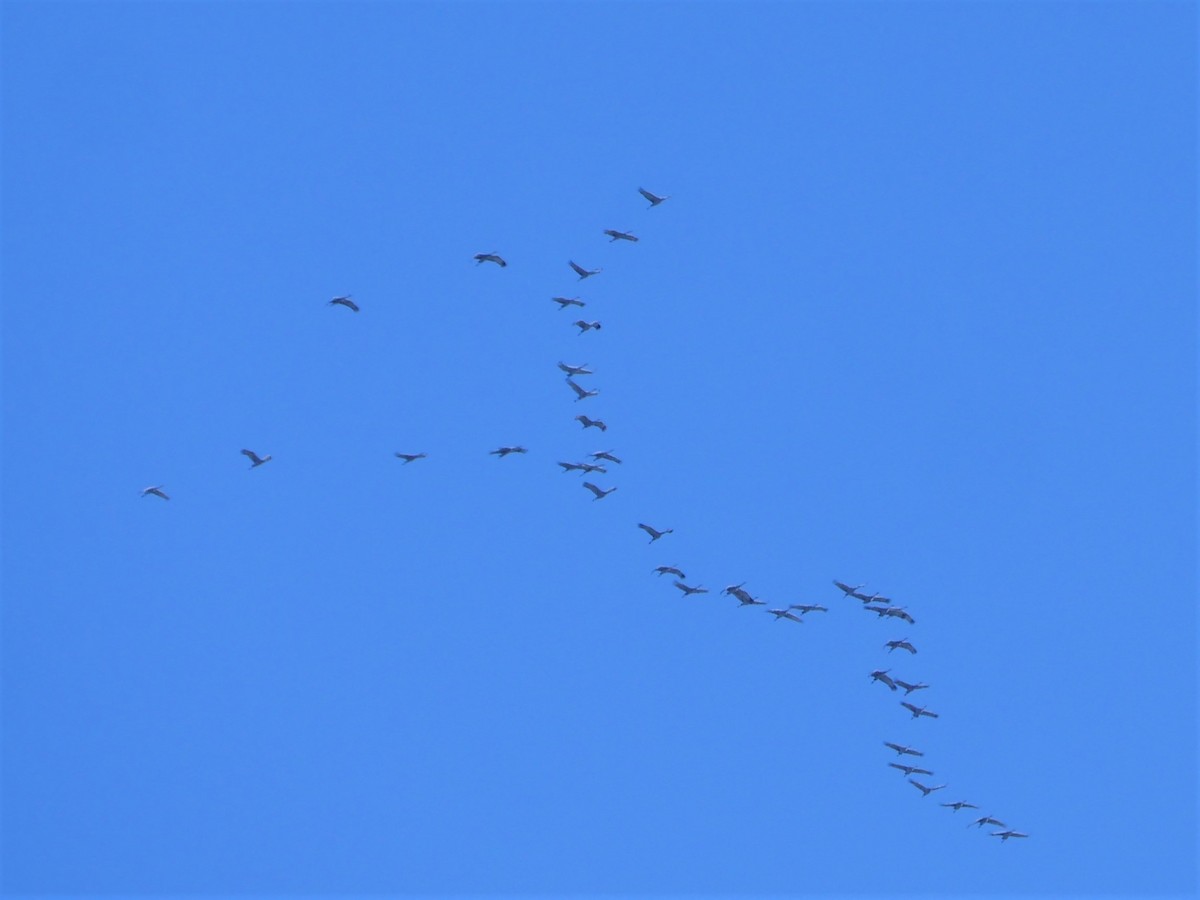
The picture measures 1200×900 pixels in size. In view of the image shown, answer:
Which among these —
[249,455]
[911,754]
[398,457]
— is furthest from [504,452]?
[911,754]

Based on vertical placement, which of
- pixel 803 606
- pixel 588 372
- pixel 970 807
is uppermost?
pixel 588 372

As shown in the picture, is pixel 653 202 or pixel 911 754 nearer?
pixel 653 202

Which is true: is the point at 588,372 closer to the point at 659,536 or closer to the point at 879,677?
the point at 659,536

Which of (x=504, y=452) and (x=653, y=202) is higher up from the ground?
(x=653, y=202)

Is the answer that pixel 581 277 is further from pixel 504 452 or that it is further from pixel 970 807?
pixel 970 807

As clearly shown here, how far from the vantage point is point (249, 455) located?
321ft

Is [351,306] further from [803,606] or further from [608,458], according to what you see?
[803,606]

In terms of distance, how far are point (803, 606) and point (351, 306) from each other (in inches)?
779

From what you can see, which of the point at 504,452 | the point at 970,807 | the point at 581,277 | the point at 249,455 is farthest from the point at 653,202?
the point at 970,807

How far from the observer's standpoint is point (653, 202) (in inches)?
3637

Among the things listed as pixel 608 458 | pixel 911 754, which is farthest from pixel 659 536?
pixel 911 754

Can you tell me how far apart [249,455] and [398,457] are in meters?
6.29

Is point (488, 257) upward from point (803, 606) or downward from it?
upward

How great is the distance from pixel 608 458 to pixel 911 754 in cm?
1578
